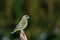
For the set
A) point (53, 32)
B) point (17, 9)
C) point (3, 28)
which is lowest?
point (53, 32)

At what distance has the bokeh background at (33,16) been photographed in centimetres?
527

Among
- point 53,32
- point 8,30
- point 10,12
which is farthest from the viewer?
point 53,32

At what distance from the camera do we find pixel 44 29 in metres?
5.70

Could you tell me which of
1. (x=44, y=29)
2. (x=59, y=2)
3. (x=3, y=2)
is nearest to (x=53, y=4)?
(x=59, y=2)

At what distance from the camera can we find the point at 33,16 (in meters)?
5.36

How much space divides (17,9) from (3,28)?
1.53ft

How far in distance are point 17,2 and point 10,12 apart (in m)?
0.19

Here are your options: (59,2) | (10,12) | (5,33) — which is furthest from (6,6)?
(59,2)

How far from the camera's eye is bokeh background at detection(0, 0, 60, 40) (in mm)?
5270

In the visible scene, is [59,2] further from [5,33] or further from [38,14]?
[5,33]

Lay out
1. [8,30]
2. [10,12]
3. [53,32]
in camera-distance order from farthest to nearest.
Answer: [53,32] < [8,30] < [10,12]

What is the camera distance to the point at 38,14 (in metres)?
5.43

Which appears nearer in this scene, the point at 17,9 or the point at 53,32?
the point at 17,9

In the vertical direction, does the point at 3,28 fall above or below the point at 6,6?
below
